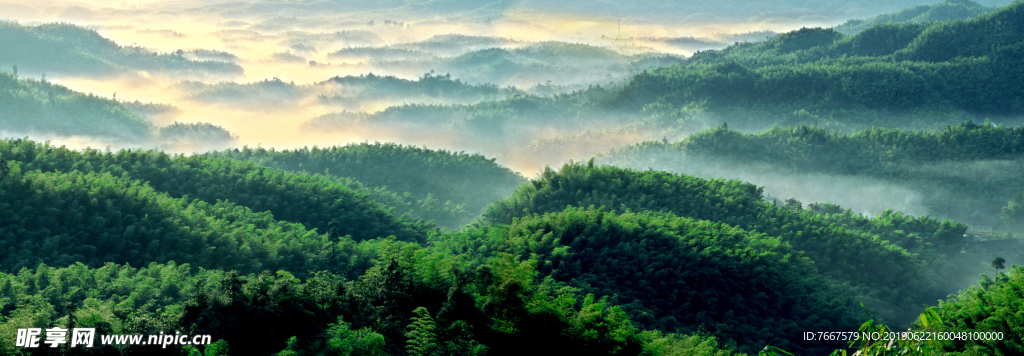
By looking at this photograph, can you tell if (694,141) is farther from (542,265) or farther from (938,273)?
(542,265)

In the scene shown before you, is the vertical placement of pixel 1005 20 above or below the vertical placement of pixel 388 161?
above

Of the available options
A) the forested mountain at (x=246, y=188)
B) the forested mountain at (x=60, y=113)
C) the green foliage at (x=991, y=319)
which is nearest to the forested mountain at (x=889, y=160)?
the forested mountain at (x=246, y=188)

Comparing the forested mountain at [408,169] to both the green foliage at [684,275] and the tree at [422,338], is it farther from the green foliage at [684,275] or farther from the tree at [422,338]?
the tree at [422,338]

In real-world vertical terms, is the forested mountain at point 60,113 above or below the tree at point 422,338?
below

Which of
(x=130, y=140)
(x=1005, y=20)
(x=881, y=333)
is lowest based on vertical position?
(x=130, y=140)

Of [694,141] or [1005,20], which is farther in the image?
[1005,20]

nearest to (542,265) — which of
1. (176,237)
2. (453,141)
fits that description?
(176,237)

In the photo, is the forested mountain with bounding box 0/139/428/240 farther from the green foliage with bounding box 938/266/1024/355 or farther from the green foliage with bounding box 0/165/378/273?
the green foliage with bounding box 938/266/1024/355
